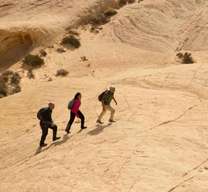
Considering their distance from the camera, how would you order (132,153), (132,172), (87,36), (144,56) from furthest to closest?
(87,36), (144,56), (132,153), (132,172)

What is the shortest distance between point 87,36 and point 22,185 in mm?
22456

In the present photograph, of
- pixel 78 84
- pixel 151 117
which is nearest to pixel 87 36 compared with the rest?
pixel 78 84

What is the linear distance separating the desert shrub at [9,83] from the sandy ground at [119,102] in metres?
0.46

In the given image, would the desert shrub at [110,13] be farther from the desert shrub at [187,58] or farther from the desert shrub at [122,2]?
the desert shrub at [187,58]

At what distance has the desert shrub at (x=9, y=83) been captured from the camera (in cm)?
2938

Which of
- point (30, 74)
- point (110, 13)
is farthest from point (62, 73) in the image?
point (110, 13)

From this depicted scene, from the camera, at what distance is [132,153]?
48.1ft

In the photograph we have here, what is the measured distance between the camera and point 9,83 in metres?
30.4

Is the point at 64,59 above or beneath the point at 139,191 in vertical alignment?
above

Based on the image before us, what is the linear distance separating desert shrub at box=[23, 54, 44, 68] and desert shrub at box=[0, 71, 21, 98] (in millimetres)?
1239

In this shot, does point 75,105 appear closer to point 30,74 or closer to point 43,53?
point 30,74

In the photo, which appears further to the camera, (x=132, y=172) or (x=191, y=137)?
(x=191, y=137)

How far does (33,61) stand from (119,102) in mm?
12579

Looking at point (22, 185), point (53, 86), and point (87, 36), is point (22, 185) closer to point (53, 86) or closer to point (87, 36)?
point (53, 86)
